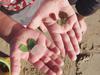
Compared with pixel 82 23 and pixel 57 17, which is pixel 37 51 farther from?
pixel 82 23

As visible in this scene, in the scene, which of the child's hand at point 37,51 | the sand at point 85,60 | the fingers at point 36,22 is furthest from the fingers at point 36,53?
the sand at point 85,60

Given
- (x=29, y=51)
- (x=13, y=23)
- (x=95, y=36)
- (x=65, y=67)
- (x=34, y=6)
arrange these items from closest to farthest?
(x=29, y=51) < (x=13, y=23) < (x=34, y=6) < (x=65, y=67) < (x=95, y=36)

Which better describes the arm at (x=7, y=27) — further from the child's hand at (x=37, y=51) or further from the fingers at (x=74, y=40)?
the fingers at (x=74, y=40)

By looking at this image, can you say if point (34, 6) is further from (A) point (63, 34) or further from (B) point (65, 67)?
(B) point (65, 67)

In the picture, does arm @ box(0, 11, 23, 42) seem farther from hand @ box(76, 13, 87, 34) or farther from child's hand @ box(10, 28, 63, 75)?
hand @ box(76, 13, 87, 34)

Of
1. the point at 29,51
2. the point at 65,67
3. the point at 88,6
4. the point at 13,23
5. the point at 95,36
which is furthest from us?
the point at 95,36

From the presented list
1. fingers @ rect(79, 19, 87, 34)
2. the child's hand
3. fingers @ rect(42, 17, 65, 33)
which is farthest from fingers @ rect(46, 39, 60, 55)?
fingers @ rect(79, 19, 87, 34)

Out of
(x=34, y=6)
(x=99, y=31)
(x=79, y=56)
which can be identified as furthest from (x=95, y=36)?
(x=34, y=6)
